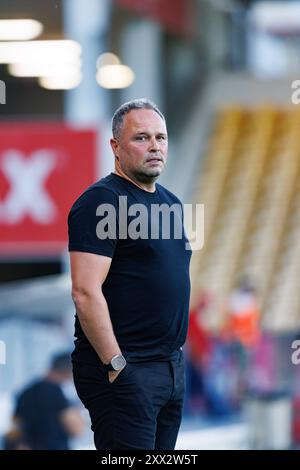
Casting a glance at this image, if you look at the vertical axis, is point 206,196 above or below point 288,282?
above

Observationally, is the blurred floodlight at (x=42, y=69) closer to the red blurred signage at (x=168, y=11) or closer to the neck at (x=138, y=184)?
the red blurred signage at (x=168, y=11)

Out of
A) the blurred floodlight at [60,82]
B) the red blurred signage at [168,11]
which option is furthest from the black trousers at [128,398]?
the red blurred signage at [168,11]

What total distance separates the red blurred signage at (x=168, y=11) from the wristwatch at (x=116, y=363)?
35.4 feet

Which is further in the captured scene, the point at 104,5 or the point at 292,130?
the point at 292,130

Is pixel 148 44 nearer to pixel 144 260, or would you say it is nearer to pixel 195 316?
pixel 195 316

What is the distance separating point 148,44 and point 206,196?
9.71 ft

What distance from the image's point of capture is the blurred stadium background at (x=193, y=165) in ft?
30.7

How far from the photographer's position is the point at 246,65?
699 inches

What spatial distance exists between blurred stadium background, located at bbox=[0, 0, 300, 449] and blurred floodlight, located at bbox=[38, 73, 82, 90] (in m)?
0.01

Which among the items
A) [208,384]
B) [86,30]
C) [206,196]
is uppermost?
[86,30]


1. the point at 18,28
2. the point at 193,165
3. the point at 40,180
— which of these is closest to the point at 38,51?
the point at 40,180

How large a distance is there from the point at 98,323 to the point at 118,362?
0.41 feet

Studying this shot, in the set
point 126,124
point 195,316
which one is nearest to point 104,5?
point 195,316

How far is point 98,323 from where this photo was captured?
10.9 feet
